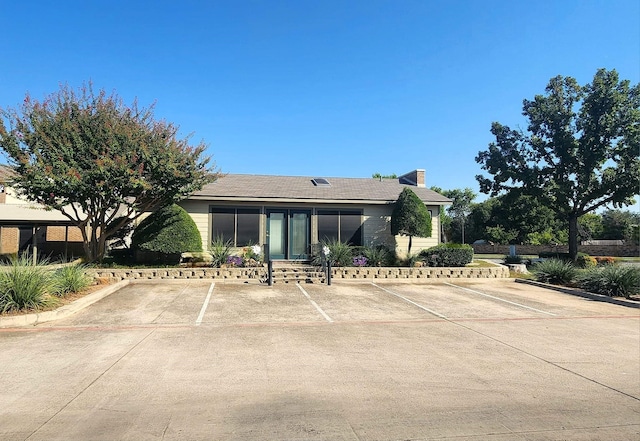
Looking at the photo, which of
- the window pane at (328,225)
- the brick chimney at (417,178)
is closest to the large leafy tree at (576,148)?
the brick chimney at (417,178)

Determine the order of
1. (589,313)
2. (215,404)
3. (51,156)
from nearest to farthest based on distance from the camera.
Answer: (215,404), (589,313), (51,156)

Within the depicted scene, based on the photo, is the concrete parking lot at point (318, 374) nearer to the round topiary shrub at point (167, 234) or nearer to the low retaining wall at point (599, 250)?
the round topiary shrub at point (167, 234)

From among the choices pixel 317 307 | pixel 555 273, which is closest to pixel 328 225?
pixel 317 307

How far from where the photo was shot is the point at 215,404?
13.7 feet

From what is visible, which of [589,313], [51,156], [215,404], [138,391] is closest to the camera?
[215,404]

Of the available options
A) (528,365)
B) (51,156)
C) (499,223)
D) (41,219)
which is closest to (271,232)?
(51,156)

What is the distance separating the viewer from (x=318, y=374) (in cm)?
516

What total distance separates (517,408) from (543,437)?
Answer: 64 cm

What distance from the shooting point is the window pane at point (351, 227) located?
18125 millimetres

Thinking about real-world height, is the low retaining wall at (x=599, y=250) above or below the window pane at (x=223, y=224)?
below

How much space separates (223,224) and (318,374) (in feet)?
42.0

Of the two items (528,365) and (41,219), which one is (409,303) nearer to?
(528,365)

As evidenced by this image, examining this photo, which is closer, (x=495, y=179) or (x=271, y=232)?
(x=271, y=232)

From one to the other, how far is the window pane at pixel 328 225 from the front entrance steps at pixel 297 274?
223 centimetres
